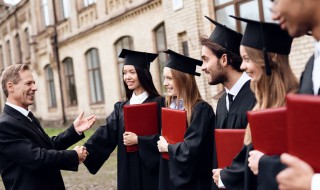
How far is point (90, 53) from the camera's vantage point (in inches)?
628

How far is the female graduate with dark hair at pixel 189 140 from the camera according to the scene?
3178 mm

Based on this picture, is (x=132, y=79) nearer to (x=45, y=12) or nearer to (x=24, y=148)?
(x=24, y=148)

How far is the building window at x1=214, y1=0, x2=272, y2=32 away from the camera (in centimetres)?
785

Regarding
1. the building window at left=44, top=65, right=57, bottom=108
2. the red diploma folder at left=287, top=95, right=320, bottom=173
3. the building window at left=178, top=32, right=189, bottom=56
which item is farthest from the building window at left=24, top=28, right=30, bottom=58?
the red diploma folder at left=287, top=95, right=320, bottom=173

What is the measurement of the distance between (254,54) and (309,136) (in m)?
0.84

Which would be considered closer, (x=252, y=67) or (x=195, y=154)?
(x=252, y=67)

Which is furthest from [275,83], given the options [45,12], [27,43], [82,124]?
[27,43]

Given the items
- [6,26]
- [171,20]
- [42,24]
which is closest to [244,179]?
[171,20]

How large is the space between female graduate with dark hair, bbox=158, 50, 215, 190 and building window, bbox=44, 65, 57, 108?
17.3 metres

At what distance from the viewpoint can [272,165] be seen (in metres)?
1.88

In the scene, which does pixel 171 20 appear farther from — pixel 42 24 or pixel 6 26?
pixel 6 26

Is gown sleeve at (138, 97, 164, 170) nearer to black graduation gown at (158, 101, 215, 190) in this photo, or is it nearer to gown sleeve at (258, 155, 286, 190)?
black graduation gown at (158, 101, 215, 190)

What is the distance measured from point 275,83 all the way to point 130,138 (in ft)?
6.45

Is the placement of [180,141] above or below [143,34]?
below
